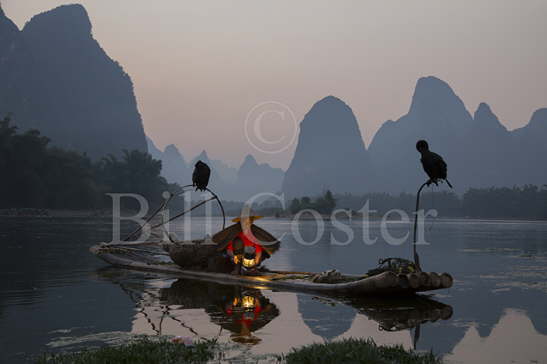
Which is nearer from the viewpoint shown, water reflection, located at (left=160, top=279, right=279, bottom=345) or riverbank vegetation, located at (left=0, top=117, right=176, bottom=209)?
water reflection, located at (left=160, top=279, right=279, bottom=345)

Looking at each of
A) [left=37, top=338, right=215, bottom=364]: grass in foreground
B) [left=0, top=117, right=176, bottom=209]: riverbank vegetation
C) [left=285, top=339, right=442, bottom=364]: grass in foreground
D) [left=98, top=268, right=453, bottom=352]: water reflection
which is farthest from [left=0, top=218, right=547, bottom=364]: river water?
[left=0, top=117, right=176, bottom=209]: riverbank vegetation

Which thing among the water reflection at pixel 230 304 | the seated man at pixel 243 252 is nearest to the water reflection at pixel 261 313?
the water reflection at pixel 230 304

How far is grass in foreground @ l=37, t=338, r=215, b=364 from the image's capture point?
698 centimetres

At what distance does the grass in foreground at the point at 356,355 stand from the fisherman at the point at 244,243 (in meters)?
7.88

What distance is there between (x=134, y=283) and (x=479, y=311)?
955 cm

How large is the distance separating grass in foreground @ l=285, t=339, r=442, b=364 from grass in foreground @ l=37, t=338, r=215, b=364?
1.29 m

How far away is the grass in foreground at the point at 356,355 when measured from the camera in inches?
276

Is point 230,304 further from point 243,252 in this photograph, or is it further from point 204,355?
point 204,355

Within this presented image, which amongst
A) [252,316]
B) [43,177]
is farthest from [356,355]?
[43,177]

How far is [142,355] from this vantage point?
23.6ft

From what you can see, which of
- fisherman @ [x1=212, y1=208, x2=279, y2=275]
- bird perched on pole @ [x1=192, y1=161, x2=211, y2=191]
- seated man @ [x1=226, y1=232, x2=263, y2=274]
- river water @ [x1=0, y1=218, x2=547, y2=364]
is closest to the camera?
river water @ [x1=0, y1=218, x2=547, y2=364]

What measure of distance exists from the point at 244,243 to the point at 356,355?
9.08 metres

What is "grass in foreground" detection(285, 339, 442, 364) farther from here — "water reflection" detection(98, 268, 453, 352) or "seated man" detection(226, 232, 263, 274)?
"seated man" detection(226, 232, 263, 274)

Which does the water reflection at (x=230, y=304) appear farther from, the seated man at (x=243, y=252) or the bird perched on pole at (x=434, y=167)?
the bird perched on pole at (x=434, y=167)
